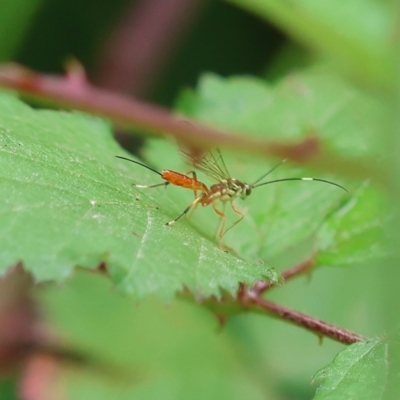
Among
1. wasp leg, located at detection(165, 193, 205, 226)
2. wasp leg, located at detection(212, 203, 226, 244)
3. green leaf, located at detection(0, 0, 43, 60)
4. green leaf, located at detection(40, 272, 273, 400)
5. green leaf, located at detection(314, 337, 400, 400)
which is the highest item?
green leaf, located at detection(314, 337, 400, 400)

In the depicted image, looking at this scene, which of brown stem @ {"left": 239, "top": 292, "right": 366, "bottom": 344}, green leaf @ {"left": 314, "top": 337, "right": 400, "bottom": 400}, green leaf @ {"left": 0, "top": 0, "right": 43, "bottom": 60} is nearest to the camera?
green leaf @ {"left": 314, "top": 337, "right": 400, "bottom": 400}

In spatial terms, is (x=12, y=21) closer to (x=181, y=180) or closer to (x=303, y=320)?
(x=181, y=180)

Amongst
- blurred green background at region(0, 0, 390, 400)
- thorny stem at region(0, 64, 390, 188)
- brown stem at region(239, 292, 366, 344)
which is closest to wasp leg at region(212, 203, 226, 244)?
brown stem at region(239, 292, 366, 344)

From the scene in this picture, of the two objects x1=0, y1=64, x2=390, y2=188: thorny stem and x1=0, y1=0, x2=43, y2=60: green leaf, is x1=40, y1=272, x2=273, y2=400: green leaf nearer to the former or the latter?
x1=0, y1=64, x2=390, y2=188: thorny stem

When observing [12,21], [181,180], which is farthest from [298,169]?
[12,21]

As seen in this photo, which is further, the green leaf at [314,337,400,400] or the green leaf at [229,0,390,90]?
the green leaf at [229,0,390,90]

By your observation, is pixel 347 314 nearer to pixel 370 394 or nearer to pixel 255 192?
pixel 255 192

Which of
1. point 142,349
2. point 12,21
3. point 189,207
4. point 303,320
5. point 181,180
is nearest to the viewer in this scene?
point 303,320

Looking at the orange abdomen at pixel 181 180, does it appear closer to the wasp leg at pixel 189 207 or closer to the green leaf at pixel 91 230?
the wasp leg at pixel 189 207
